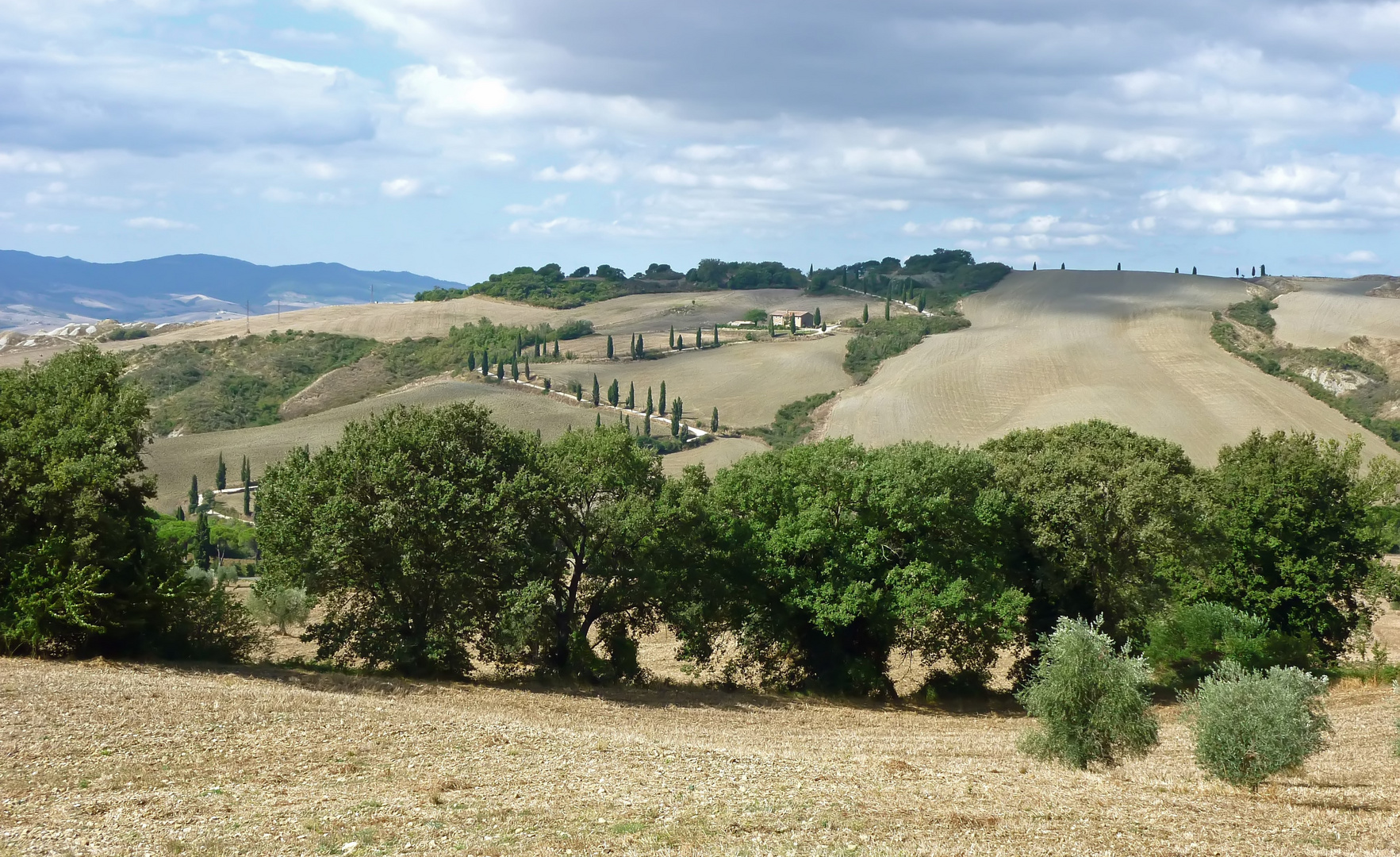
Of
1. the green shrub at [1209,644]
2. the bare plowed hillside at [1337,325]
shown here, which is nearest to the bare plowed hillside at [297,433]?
the green shrub at [1209,644]

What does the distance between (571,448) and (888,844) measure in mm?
23605

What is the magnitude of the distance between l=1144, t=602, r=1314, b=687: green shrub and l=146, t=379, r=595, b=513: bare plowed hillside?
96.5 meters

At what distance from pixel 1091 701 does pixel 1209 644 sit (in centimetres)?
2037

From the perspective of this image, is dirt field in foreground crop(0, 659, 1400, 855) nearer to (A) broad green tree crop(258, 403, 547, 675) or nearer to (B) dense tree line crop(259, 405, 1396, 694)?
(A) broad green tree crop(258, 403, 547, 675)

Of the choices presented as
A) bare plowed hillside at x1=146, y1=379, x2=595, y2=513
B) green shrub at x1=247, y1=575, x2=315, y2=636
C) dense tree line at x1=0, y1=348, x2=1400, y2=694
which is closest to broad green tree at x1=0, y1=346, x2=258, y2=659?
dense tree line at x1=0, y1=348, x2=1400, y2=694

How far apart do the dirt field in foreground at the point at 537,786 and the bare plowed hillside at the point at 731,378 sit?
132 meters

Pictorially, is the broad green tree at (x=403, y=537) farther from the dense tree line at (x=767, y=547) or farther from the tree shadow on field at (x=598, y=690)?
the tree shadow on field at (x=598, y=690)

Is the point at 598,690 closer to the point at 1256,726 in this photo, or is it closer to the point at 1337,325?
the point at 1256,726

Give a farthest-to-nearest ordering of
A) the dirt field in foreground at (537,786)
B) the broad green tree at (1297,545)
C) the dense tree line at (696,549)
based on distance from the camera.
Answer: the broad green tree at (1297,545), the dense tree line at (696,549), the dirt field in foreground at (537,786)

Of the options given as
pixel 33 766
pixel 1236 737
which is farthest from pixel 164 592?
pixel 1236 737

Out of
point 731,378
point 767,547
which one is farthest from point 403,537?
point 731,378

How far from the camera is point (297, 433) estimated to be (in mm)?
156750

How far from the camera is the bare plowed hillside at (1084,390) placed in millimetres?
128875

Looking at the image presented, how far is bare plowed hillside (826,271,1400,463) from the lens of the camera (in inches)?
5074
